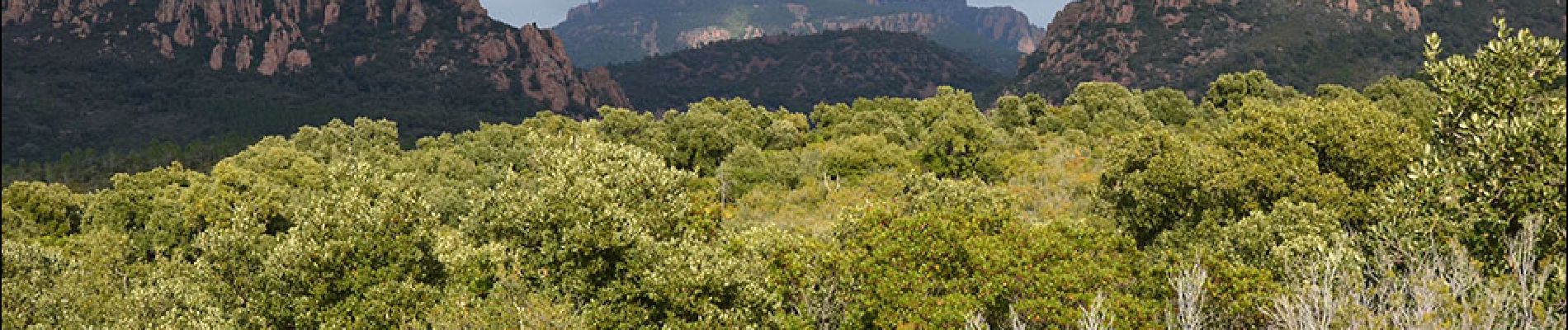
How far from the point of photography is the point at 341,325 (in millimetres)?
31031

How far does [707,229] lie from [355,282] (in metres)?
15.2

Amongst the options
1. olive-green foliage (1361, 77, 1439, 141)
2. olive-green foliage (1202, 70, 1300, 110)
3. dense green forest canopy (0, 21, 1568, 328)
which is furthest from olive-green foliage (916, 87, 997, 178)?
olive-green foliage (1202, 70, 1300, 110)

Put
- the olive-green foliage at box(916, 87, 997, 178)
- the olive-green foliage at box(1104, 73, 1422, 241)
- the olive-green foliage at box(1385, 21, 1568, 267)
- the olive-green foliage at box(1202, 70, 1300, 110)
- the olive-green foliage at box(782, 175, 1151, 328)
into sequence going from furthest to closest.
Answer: the olive-green foliage at box(1202, 70, 1300, 110) → the olive-green foliage at box(916, 87, 997, 178) → the olive-green foliage at box(1104, 73, 1422, 241) → the olive-green foliage at box(782, 175, 1151, 328) → the olive-green foliage at box(1385, 21, 1568, 267)

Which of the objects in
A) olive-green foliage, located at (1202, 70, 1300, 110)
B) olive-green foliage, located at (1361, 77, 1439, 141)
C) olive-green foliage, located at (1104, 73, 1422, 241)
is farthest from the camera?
olive-green foliage, located at (1202, 70, 1300, 110)

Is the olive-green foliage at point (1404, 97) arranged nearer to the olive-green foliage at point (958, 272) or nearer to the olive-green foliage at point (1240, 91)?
the olive-green foliage at point (1240, 91)

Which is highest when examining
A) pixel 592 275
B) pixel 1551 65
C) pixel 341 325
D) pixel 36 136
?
pixel 1551 65

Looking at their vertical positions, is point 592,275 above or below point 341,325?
above

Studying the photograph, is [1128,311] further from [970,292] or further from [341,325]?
[341,325]

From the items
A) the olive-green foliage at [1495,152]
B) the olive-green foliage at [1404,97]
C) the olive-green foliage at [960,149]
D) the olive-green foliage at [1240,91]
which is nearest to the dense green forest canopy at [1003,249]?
the olive-green foliage at [1495,152]

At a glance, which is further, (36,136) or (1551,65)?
(36,136)

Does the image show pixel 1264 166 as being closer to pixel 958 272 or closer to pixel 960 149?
pixel 958 272

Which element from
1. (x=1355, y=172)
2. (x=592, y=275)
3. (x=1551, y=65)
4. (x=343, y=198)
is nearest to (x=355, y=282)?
(x=343, y=198)

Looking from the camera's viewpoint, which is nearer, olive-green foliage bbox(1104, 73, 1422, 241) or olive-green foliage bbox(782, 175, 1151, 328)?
olive-green foliage bbox(782, 175, 1151, 328)

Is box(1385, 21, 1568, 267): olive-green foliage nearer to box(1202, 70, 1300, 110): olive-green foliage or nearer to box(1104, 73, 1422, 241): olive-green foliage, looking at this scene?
box(1104, 73, 1422, 241): olive-green foliage
